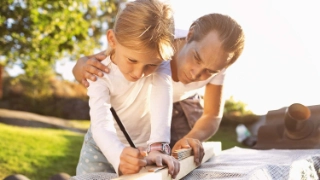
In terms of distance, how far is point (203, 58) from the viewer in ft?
5.90

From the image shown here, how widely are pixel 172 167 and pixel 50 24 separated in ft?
13.4

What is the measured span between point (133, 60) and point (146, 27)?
0.39 ft

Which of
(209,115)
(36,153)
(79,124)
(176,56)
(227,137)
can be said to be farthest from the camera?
(79,124)

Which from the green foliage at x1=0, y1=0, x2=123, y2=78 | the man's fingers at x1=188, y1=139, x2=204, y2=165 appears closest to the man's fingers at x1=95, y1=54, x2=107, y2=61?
the man's fingers at x1=188, y1=139, x2=204, y2=165

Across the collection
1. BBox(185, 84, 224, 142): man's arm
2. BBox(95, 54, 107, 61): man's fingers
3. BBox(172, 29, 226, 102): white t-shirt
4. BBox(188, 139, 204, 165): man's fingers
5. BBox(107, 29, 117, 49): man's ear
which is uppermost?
BBox(107, 29, 117, 49): man's ear

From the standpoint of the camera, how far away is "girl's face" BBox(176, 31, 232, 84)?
1.80m

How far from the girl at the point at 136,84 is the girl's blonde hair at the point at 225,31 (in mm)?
292

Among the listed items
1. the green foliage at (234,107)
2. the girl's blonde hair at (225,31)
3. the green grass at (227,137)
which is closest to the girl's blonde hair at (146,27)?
the girl's blonde hair at (225,31)

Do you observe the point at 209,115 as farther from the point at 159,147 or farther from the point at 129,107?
the point at 159,147

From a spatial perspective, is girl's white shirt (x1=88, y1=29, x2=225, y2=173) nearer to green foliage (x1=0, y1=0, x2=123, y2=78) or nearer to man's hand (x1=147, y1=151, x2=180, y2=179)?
man's hand (x1=147, y1=151, x2=180, y2=179)

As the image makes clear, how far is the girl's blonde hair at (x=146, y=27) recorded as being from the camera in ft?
4.52

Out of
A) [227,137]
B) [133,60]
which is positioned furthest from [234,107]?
Result: [133,60]

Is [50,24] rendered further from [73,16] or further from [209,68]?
[209,68]

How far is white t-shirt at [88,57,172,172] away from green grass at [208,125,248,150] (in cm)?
493
